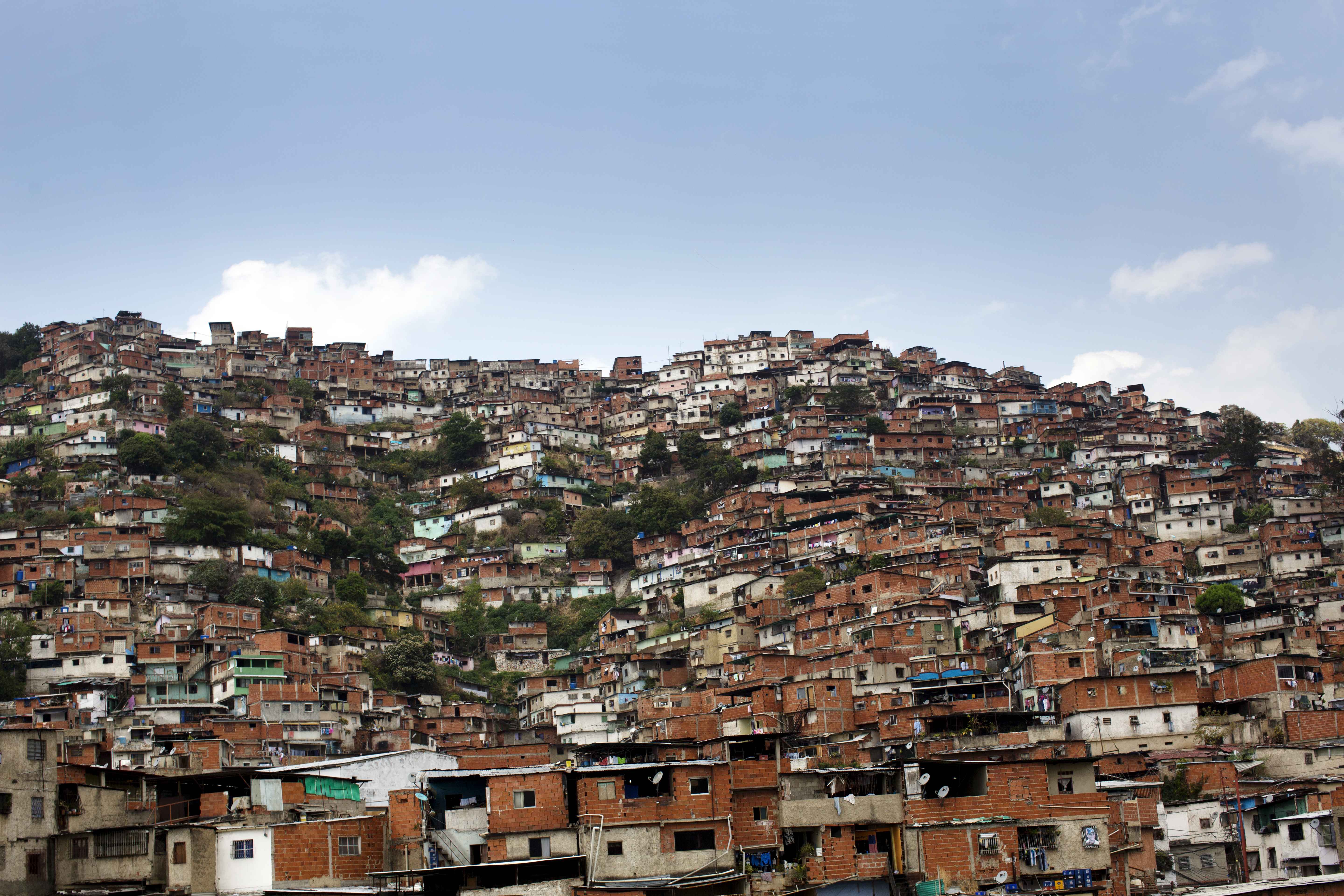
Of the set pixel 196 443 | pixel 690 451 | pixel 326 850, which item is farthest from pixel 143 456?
pixel 326 850

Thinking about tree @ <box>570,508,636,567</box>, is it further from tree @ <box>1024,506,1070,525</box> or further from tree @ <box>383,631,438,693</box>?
tree @ <box>1024,506,1070,525</box>

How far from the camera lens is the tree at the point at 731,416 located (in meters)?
82.1

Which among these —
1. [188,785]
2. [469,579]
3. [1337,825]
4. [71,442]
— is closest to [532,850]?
[188,785]

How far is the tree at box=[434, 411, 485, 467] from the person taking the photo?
8212cm

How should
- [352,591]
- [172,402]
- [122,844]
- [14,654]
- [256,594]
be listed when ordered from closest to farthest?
1. [122,844]
2. [14,654]
3. [256,594]
4. [352,591]
5. [172,402]

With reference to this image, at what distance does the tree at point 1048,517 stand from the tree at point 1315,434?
67.2 feet

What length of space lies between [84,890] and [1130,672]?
27.1 m

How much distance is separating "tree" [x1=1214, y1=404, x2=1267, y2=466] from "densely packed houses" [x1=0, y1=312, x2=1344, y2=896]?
22 centimetres

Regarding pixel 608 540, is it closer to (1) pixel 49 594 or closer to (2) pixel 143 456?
(2) pixel 143 456

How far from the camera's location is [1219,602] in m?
51.9

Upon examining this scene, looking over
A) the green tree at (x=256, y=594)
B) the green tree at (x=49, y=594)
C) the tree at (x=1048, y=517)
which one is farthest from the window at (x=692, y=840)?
the green tree at (x=49, y=594)

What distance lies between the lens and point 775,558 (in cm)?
6216

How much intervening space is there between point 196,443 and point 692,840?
49.3 metres

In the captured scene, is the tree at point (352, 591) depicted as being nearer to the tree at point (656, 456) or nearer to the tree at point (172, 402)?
the tree at point (172, 402)
